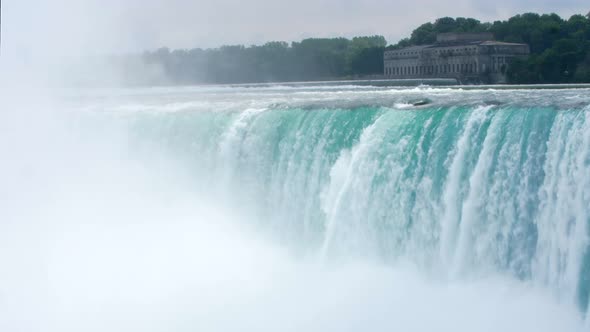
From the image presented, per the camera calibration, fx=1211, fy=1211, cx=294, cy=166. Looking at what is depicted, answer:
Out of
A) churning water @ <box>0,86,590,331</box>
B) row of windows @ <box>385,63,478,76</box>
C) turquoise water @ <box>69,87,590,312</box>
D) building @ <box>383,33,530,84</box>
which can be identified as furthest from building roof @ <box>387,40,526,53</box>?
turquoise water @ <box>69,87,590,312</box>

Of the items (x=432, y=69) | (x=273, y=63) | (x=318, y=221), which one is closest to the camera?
(x=318, y=221)

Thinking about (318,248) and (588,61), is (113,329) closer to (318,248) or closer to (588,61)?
(318,248)

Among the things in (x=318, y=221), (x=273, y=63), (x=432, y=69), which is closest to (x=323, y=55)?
(x=273, y=63)

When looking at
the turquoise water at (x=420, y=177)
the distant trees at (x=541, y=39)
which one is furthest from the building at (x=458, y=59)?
the turquoise water at (x=420, y=177)

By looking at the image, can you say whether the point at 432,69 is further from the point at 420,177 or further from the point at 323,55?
the point at 420,177

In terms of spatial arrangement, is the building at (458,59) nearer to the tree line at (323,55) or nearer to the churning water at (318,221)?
the tree line at (323,55)

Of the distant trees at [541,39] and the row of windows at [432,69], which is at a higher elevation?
the distant trees at [541,39]

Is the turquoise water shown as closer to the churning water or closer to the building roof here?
the churning water

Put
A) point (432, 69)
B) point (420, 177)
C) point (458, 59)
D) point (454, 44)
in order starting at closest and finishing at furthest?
point (420, 177)
point (458, 59)
point (432, 69)
point (454, 44)
